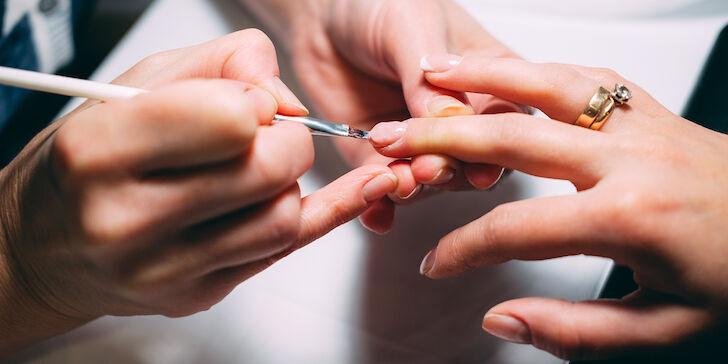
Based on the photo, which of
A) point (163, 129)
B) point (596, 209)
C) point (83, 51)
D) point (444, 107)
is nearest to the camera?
point (163, 129)

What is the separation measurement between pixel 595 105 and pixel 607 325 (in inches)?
8.9

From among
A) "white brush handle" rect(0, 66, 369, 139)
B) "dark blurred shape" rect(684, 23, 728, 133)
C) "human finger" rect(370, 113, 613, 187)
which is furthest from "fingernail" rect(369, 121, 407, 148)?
"dark blurred shape" rect(684, 23, 728, 133)

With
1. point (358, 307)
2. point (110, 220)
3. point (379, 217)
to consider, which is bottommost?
point (358, 307)

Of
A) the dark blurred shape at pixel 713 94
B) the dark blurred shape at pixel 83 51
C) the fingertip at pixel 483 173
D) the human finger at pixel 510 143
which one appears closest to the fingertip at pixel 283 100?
the human finger at pixel 510 143

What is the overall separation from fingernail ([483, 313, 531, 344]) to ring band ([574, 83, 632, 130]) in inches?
9.1

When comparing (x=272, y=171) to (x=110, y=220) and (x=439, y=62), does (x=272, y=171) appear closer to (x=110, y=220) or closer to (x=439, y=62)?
(x=110, y=220)

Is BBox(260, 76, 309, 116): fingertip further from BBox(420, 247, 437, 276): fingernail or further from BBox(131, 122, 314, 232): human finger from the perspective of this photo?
BBox(420, 247, 437, 276): fingernail

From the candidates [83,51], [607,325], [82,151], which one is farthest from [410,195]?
[83,51]

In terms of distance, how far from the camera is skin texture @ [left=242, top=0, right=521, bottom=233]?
0.55 meters

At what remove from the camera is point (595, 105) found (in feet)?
1.66

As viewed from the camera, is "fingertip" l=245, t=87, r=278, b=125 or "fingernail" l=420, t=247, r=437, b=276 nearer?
"fingertip" l=245, t=87, r=278, b=125

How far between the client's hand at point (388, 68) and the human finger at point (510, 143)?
2cm

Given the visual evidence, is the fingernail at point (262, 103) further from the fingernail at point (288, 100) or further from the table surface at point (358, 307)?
the table surface at point (358, 307)

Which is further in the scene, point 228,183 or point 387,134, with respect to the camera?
point 387,134
